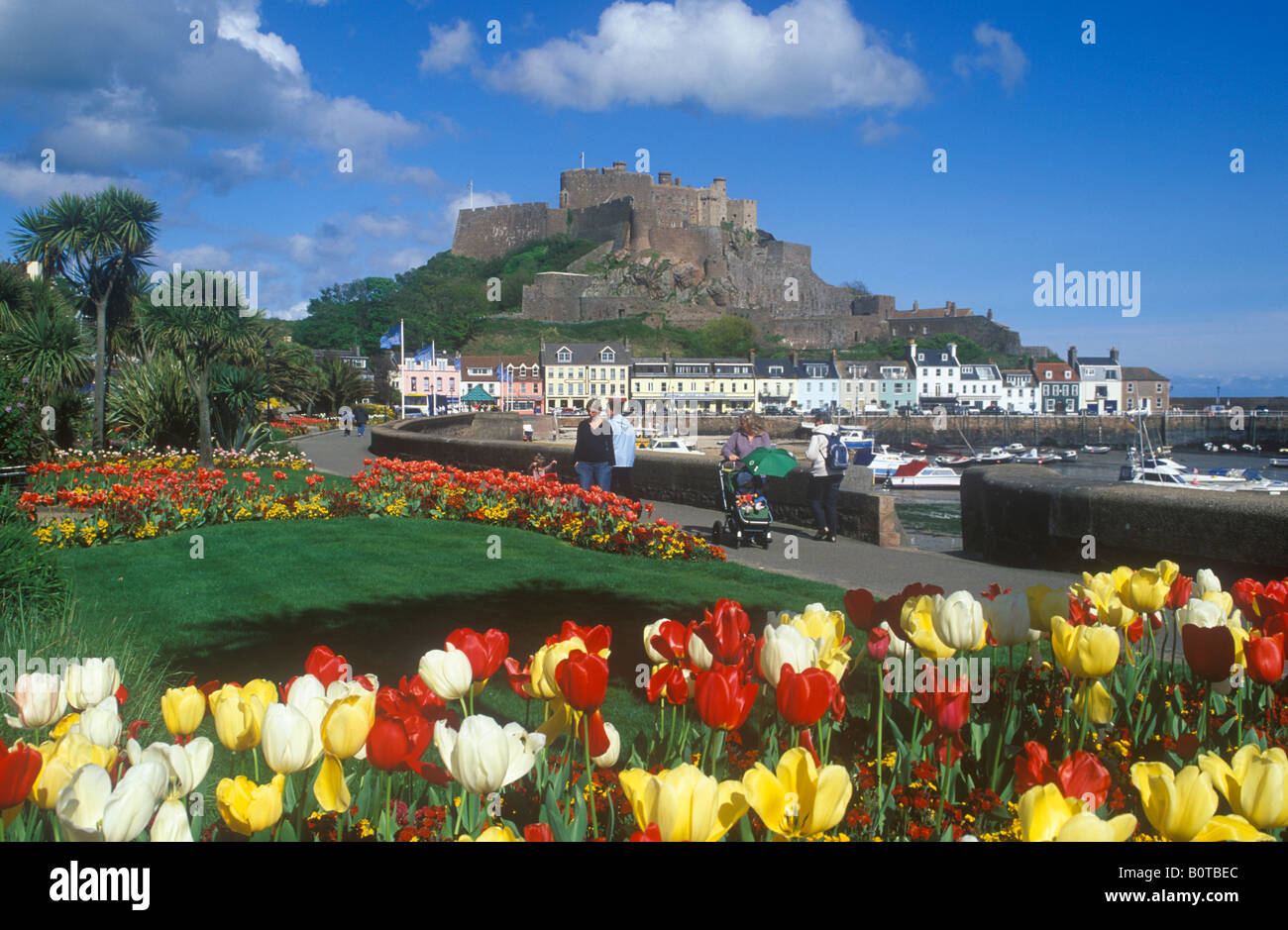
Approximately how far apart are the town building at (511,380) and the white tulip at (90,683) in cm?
10364

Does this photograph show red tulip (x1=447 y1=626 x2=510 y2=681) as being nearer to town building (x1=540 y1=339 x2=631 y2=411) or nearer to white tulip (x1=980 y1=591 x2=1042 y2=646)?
white tulip (x1=980 y1=591 x2=1042 y2=646)

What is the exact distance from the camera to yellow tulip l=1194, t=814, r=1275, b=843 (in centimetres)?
187

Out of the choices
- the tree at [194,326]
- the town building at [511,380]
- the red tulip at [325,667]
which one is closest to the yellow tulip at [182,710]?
the red tulip at [325,667]

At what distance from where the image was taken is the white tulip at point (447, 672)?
249 centimetres

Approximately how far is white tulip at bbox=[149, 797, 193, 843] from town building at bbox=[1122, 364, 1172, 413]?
136 m

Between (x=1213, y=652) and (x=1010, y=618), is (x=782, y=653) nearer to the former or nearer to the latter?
(x=1010, y=618)

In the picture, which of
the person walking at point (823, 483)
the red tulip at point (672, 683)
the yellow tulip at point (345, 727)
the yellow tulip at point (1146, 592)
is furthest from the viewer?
the person walking at point (823, 483)

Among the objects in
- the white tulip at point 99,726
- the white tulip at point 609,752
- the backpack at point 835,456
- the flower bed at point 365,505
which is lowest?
the flower bed at point 365,505

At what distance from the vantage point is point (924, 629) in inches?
111

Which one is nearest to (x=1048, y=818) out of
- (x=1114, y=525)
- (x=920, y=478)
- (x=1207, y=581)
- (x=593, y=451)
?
(x=1207, y=581)

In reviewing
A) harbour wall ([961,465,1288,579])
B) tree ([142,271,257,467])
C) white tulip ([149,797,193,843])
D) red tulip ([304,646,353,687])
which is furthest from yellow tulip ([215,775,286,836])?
tree ([142,271,257,467])

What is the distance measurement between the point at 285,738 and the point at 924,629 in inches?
66.2

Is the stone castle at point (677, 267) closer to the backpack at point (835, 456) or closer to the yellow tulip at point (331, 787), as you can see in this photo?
the backpack at point (835, 456)

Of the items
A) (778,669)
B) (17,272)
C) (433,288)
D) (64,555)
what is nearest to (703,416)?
(433,288)
